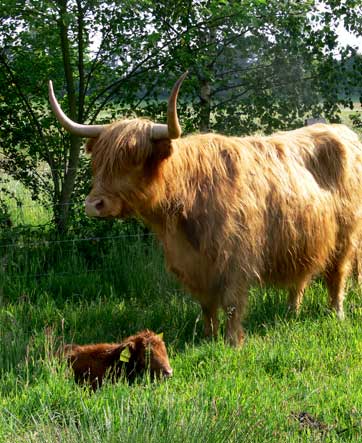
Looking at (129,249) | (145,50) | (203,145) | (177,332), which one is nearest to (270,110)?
(145,50)

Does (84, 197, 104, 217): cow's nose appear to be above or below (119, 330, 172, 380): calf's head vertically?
above

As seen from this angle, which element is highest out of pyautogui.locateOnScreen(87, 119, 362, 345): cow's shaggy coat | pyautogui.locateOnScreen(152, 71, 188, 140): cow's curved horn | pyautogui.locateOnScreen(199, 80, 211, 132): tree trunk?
pyautogui.locateOnScreen(199, 80, 211, 132): tree trunk

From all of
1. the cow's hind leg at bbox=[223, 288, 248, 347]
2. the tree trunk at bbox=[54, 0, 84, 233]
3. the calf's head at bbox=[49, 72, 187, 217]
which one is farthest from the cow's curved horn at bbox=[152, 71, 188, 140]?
the tree trunk at bbox=[54, 0, 84, 233]

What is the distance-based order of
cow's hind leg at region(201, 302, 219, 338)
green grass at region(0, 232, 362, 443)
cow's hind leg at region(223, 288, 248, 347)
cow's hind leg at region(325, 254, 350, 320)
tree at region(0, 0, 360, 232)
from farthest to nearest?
tree at region(0, 0, 360, 232) → cow's hind leg at region(325, 254, 350, 320) → cow's hind leg at region(201, 302, 219, 338) → cow's hind leg at region(223, 288, 248, 347) → green grass at region(0, 232, 362, 443)

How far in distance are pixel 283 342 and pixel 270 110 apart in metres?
4.00

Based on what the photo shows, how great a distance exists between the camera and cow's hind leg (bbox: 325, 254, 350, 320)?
21.5 feet

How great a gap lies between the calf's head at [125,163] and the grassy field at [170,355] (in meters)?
0.93

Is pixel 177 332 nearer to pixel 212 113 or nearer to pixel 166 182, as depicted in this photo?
pixel 166 182

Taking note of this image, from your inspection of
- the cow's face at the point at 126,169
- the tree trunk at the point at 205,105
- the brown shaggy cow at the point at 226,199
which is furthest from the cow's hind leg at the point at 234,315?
the tree trunk at the point at 205,105

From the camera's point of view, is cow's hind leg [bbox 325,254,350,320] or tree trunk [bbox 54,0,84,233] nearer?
cow's hind leg [bbox 325,254,350,320]

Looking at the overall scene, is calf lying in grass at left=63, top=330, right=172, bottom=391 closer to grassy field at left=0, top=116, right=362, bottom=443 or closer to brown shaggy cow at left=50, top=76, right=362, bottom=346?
grassy field at left=0, top=116, right=362, bottom=443

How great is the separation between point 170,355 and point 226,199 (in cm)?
119

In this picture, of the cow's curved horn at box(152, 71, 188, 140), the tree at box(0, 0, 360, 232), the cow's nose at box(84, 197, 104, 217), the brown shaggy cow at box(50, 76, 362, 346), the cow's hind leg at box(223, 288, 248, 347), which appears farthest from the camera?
the tree at box(0, 0, 360, 232)

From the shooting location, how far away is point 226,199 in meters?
5.48
